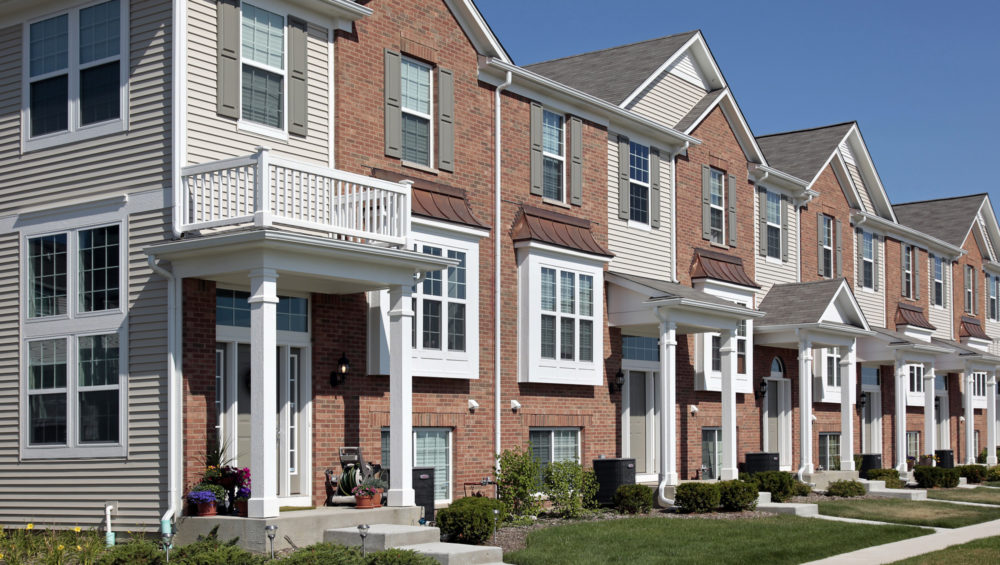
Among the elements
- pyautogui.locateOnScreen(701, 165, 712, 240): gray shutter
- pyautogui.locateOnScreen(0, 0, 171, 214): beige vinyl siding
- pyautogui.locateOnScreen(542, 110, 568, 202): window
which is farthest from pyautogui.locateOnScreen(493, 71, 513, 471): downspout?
pyautogui.locateOnScreen(701, 165, 712, 240): gray shutter

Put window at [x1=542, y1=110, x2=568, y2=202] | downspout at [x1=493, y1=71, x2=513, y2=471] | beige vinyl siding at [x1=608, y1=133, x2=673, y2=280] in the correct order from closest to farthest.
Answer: downspout at [x1=493, y1=71, x2=513, y2=471] < window at [x1=542, y1=110, x2=568, y2=202] < beige vinyl siding at [x1=608, y1=133, x2=673, y2=280]

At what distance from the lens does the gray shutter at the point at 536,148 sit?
22.4 metres

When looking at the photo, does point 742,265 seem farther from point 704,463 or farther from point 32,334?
point 32,334

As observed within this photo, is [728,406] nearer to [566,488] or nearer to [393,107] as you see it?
[566,488]

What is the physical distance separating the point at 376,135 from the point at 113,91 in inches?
166

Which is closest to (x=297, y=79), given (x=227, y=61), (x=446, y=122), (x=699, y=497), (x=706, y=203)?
(x=227, y=61)

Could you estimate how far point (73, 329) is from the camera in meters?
16.5

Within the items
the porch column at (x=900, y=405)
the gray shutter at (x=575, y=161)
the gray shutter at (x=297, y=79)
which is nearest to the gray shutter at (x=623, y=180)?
the gray shutter at (x=575, y=161)

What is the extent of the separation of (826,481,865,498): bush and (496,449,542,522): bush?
34.5ft

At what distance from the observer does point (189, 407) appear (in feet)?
50.4

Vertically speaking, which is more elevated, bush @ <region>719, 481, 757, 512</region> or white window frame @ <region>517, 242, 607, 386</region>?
white window frame @ <region>517, 242, 607, 386</region>

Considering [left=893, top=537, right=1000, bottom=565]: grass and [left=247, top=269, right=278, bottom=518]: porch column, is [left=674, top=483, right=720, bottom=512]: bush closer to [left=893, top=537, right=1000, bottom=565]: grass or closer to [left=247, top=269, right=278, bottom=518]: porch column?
[left=893, top=537, right=1000, bottom=565]: grass

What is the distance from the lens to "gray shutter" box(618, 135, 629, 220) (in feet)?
81.6

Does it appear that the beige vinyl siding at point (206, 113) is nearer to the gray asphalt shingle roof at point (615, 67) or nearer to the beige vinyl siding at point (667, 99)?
the gray asphalt shingle roof at point (615, 67)
